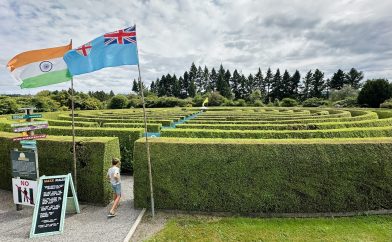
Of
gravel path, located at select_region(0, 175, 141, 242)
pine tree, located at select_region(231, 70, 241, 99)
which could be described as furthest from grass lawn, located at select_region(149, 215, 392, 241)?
pine tree, located at select_region(231, 70, 241, 99)

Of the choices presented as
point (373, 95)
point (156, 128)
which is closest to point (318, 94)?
point (373, 95)

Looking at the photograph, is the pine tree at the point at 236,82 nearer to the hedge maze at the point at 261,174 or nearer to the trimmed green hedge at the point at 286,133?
the trimmed green hedge at the point at 286,133

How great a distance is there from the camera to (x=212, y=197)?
27.5 feet

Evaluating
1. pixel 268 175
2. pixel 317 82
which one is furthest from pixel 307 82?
pixel 268 175

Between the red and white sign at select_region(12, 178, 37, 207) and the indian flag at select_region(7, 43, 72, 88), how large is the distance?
3.09m

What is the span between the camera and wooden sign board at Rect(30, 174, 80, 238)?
7.22 metres

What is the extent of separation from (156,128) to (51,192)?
9.76 m

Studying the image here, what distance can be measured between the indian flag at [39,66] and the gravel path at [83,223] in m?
4.17

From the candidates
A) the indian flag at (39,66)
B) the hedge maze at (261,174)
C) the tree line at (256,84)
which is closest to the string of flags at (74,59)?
the indian flag at (39,66)

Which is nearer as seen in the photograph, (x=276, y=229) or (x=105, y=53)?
(x=276, y=229)

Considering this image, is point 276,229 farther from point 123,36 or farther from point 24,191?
point 24,191

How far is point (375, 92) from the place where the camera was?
4550cm

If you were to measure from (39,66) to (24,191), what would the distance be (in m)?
4.04

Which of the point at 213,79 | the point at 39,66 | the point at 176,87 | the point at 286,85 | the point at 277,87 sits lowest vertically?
the point at 39,66
